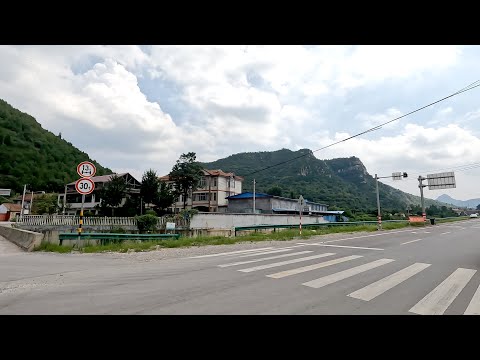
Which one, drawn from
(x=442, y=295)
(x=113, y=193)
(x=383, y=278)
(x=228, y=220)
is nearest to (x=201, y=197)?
(x=113, y=193)

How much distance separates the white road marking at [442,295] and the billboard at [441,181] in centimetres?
3488

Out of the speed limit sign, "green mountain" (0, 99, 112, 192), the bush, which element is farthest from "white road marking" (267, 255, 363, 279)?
"green mountain" (0, 99, 112, 192)

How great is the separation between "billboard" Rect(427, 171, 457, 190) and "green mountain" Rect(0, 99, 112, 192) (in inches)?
3352

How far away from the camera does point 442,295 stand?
5043 millimetres

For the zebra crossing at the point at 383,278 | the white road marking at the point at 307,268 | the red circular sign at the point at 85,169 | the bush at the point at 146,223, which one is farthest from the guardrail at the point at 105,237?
the white road marking at the point at 307,268

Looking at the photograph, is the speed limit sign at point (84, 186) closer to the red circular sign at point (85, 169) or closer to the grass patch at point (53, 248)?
the red circular sign at point (85, 169)

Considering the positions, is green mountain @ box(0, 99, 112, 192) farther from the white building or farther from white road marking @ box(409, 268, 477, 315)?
white road marking @ box(409, 268, 477, 315)

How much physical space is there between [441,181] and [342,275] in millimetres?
38093

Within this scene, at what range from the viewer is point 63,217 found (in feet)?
84.7

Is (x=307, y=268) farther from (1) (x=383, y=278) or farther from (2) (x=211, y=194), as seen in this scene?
(2) (x=211, y=194)

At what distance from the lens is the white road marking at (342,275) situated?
5801 mm
